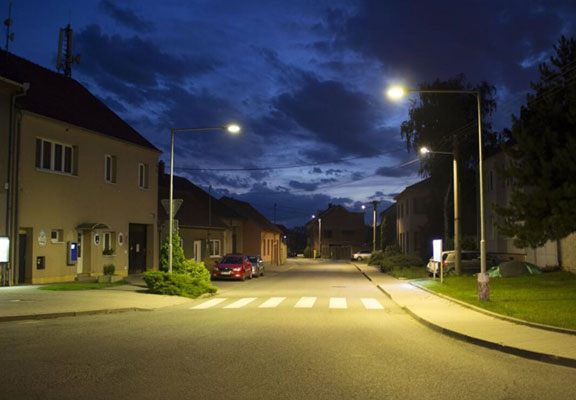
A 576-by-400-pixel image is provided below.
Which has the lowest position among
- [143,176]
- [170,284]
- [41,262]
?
[170,284]

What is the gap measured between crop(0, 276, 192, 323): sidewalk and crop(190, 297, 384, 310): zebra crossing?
1.26m

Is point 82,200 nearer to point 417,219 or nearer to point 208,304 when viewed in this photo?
point 208,304

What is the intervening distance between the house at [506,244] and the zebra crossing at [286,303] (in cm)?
887

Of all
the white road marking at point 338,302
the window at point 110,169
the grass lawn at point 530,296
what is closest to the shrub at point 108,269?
the window at point 110,169

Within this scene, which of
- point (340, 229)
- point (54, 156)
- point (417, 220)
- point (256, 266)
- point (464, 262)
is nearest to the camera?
point (54, 156)

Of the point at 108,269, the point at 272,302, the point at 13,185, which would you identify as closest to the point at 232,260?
the point at 108,269

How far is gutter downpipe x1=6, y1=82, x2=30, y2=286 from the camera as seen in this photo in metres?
21.3

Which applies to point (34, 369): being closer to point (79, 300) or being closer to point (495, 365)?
point (495, 365)

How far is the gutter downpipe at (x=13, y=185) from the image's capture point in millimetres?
21312

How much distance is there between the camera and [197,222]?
39.9 m

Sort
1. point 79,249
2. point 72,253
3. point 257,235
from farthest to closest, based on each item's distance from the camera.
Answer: point 257,235, point 79,249, point 72,253

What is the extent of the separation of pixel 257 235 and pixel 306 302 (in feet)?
135

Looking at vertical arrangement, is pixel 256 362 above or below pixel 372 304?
above

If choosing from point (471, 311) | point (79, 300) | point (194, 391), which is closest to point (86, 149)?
point (79, 300)
